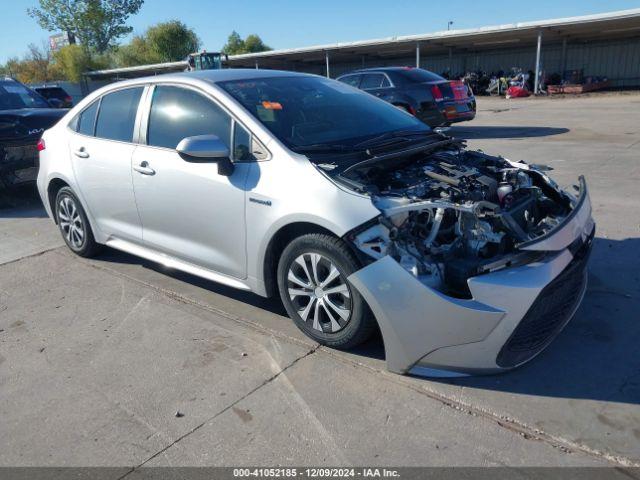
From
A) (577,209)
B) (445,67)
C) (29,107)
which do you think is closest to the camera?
(577,209)

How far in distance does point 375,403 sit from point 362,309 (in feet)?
1.77

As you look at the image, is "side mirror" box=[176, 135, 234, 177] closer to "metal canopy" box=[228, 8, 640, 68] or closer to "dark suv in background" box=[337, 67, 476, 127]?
"dark suv in background" box=[337, 67, 476, 127]

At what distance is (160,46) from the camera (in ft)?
211

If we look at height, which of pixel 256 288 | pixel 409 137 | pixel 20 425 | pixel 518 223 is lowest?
pixel 20 425

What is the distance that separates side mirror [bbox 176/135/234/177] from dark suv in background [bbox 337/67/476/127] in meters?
8.72

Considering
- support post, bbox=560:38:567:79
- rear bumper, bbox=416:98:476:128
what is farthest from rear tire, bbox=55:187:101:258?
support post, bbox=560:38:567:79

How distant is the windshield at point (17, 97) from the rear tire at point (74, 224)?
4.49m

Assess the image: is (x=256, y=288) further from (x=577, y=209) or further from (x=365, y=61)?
(x=365, y=61)

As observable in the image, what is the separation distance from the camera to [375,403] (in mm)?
2859

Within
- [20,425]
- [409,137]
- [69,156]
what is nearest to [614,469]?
[409,137]

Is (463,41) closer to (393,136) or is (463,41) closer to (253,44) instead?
(393,136)

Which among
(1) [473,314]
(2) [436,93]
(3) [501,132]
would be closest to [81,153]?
(1) [473,314]

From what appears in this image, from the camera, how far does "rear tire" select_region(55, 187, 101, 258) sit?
520cm

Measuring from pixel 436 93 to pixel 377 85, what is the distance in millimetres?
1489
